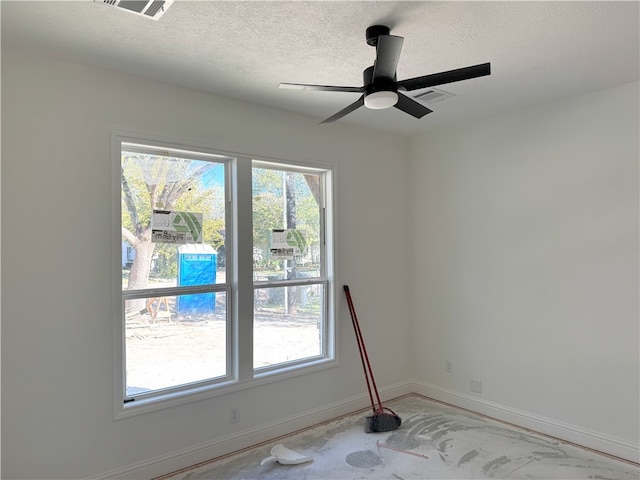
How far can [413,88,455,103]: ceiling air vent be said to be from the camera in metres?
3.12

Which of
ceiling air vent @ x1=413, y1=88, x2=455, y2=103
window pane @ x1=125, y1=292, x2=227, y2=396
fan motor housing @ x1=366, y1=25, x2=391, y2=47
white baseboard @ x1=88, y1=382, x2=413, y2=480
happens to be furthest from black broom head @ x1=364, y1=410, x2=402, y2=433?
fan motor housing @ x1=366, y1=25, x2=391, y2=47

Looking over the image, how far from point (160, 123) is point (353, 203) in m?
1.85

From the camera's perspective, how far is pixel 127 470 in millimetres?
2684

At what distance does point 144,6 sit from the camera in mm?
1934

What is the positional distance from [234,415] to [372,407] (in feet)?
4.45

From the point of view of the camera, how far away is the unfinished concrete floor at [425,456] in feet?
9.14

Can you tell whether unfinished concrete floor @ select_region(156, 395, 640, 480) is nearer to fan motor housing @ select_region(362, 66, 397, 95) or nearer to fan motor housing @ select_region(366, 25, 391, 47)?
fan motor housing @ select_region(362, 66, 397, 95)

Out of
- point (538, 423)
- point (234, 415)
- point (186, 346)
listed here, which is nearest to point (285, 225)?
point (186, 346)

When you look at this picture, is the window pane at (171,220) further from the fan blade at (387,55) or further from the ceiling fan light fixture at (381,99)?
the fan blade at (387,55)

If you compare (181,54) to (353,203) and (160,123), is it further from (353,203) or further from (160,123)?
(353,203)

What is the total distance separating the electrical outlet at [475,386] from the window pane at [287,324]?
4.74 feet

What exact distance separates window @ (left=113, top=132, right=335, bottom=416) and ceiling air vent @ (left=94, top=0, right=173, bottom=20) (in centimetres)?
93

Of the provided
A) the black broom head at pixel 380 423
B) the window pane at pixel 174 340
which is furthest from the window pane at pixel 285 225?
A: the black broom head at pixel 380 423

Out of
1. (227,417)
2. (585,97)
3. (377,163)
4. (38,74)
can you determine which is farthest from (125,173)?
(585,97)
